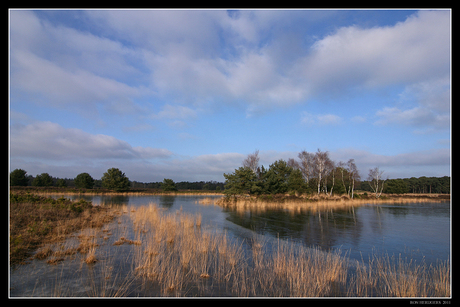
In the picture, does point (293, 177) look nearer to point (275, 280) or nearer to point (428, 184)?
point (275, 280)

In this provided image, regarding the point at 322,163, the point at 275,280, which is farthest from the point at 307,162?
the point at 275,280

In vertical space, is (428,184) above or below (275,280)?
above

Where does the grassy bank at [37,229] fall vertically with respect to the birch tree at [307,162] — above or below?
below

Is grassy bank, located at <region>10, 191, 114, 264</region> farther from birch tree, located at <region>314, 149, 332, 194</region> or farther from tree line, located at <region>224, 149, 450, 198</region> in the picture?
birch tree, located at <region>314, 149, 332, 194</region>

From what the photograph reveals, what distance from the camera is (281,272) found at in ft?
20.7

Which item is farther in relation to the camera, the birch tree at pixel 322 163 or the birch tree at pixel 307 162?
the birch tree at pixel 307 162

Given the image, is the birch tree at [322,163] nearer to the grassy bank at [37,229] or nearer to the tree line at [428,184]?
the grassy bank at [37,229]

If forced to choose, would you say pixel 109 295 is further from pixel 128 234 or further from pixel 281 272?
pixel 128 234

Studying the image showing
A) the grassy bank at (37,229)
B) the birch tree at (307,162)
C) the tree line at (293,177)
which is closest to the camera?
the grassy bank at (37,229)

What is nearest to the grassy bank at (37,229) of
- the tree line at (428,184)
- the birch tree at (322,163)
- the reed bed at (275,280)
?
the reed bed at (275,280)

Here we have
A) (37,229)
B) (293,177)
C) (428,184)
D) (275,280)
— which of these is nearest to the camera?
(275,280)

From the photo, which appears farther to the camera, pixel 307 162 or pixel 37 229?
pixel 307 162

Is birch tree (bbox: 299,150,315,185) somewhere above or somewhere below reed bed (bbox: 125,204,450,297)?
above

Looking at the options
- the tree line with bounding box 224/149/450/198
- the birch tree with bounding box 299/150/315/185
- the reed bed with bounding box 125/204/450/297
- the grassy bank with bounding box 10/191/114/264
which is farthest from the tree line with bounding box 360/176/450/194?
the grassy bank with bounding box 10/191/114/264
